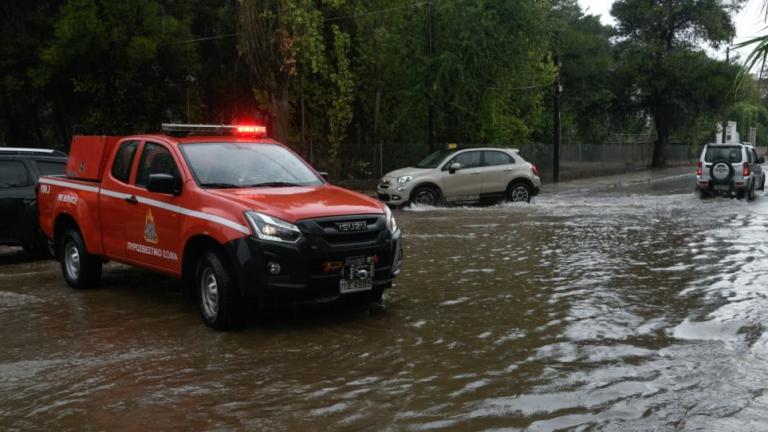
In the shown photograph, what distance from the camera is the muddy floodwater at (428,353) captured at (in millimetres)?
4844

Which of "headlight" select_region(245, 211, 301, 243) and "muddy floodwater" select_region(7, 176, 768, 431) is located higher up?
"headlight" select_region(245, 211, 301, 243)

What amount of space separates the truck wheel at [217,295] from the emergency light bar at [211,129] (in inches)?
73.5

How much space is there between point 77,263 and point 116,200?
139 cm

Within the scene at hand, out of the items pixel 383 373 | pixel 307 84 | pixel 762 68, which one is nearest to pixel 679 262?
pixel 383 373

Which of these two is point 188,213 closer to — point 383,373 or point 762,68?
point 383,373

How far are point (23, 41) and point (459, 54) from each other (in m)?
15.1

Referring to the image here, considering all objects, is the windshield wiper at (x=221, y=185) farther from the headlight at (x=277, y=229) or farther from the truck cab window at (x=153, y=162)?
the headlight at (x=277, y=229)

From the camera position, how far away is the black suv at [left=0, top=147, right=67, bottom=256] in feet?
37.5

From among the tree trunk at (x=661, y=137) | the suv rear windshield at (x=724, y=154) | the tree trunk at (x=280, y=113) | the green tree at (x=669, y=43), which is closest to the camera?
the suv rear windshield at (x=724, y=154)

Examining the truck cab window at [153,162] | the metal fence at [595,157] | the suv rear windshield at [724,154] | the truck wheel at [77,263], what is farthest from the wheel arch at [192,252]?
the metal fence at [595,157]

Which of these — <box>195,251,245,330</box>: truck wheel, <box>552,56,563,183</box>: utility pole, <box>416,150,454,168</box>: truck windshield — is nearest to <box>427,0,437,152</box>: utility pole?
<box>416,150,454,168</box>: truck windshield

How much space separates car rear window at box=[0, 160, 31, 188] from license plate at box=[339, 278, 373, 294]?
7104 millimetres

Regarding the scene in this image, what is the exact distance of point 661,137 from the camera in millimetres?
52719

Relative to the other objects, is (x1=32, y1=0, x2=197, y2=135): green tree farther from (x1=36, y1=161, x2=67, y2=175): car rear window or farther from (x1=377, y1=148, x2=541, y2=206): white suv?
(x1=36, y1=161, x2=67, y2=175): car rear window
